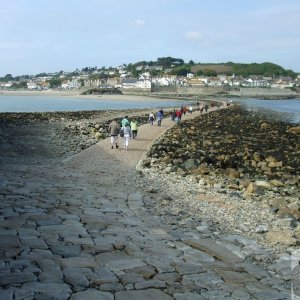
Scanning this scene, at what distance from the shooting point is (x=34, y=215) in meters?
6.95

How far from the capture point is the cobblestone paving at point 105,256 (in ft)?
14.5

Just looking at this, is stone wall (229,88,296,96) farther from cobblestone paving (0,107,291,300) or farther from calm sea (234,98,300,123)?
cobblestone paving (0,107,291,300)

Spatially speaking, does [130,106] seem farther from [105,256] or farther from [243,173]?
[105,256]

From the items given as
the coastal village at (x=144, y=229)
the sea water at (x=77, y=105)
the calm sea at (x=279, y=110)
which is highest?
the coastal village at (x=144, y=229)

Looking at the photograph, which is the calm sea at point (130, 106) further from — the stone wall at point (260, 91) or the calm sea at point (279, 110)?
the stone wall at point (260, 91)

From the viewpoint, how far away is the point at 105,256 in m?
5.35

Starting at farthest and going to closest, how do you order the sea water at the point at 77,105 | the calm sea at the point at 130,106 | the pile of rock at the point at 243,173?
the sea water at the point at 77,105, the calm sea at the point at 130,106, the pile of rock at the point at 243,173

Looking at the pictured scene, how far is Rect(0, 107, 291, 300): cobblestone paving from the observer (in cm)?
441

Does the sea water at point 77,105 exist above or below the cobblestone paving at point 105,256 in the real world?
below

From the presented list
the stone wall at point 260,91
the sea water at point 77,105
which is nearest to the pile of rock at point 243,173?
the sea water at point 77,105

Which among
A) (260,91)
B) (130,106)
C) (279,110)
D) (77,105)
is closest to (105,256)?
(279,110)

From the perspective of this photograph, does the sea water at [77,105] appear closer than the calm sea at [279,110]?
No

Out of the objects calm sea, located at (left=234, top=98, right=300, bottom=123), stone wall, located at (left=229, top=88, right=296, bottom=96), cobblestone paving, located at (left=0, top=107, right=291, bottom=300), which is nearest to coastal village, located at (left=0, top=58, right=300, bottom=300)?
cobblestone paving, located at (left=0, top=107, right=291, bottom=300)

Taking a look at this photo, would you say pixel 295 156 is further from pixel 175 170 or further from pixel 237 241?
pixel 237 241
